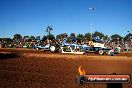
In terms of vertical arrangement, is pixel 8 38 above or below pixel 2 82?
above

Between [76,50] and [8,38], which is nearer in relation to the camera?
[76,50]

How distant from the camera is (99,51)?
36812 millimetres

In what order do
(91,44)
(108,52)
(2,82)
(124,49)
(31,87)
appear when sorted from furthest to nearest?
(124,49)
(91,44)
(108,52)
(2,82)
(31,87)

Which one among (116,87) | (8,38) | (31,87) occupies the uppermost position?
(8,38)

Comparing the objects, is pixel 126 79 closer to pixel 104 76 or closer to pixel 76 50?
pixel 104 76

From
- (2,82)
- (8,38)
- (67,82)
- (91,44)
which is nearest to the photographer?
(2,82)

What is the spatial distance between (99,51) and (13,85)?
27795 mm

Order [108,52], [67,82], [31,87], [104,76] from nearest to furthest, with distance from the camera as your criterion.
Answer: [104,76]
[31,87]
[67,82]
[108,52]

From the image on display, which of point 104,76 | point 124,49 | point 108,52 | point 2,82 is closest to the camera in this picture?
point 104,76

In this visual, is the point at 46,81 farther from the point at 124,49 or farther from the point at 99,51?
the point at 124,49

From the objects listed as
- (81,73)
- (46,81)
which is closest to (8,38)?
(46,81)

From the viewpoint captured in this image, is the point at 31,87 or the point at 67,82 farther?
the point at 67,82

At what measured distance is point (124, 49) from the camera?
5312 centimetres

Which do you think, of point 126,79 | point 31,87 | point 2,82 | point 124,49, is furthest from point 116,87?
point 124,49
